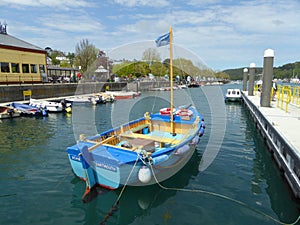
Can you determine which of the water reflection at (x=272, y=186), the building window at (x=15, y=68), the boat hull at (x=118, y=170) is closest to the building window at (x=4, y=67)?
the building window at (x=15, y=68)

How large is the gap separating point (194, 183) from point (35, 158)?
7745 mm

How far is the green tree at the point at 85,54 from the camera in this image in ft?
194

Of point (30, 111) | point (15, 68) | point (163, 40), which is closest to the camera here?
point (163, 40)

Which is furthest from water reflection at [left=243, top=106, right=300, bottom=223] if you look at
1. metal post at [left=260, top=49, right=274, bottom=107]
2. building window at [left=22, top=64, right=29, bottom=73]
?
building window at [left=22, top=64, right=29, bottom=73]

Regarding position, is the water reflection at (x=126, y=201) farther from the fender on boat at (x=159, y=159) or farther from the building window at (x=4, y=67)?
the building window at (x=4, y=67)

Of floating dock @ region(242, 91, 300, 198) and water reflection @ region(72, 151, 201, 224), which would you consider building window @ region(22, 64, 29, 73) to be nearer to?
water reflection @ region(72, 151, 201, 224)

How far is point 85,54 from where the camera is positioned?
59.1 metres

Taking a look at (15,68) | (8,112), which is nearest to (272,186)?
(8,112)

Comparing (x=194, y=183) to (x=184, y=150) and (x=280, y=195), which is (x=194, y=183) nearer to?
(x=184, y=150)

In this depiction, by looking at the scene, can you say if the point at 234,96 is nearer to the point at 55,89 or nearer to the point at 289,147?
the point at 55,89

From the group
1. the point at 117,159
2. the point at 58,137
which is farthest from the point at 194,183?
the point at 58,137

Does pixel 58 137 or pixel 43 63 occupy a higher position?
pixel 43 63

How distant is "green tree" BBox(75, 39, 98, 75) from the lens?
59144mm

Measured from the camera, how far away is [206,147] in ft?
41.5
